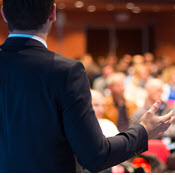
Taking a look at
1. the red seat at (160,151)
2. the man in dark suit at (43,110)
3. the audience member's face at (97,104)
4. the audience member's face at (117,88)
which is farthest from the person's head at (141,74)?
the man in dark suit at (43,110)

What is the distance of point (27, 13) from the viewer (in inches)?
33.1

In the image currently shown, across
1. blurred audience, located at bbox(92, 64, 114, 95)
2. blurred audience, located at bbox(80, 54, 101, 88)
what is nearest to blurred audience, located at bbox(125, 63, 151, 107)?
blurred audience, located at bbox(92, 64, 114, 95)

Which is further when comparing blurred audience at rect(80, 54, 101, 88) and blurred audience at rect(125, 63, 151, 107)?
blurred audience at rect(80, 54, 101, 88)

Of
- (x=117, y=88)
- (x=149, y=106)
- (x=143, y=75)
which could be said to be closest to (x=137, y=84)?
(x=143, y=75)

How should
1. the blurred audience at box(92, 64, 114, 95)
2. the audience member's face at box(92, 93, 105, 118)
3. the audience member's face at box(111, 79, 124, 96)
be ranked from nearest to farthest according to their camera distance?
1. the audience member's face at box(92, 93, 105, 118)
2. the audience member's face at box(111, 79, 124, 96)
3. the blurred audience at box(92, 64, 114, 95)

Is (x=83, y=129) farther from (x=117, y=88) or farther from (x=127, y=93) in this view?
(x=127, y=93)

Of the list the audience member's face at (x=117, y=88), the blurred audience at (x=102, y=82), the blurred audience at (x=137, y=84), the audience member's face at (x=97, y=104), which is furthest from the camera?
the blurred audience at (x=102, y=82)

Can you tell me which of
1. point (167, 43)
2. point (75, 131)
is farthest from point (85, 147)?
point (167, 43)

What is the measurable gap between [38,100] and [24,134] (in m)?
0.09

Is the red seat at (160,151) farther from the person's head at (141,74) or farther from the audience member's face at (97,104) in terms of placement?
the person's head at (141,74)

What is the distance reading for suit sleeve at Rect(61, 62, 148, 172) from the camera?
2.56 feet

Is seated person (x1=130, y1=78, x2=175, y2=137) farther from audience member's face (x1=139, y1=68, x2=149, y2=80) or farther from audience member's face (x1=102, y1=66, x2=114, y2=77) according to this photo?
audience member's face (x1=102, y1=66, x2=114, y2=77)

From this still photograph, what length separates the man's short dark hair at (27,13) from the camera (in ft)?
2.75

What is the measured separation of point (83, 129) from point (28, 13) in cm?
32
